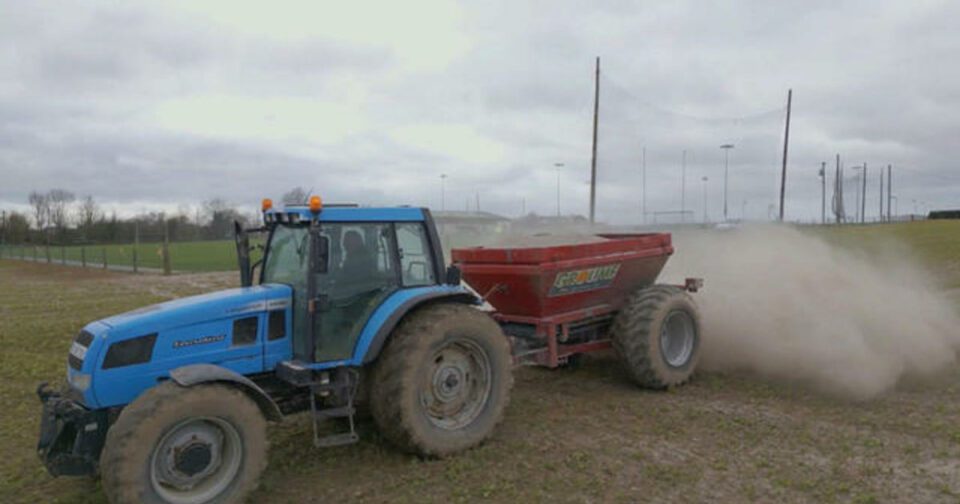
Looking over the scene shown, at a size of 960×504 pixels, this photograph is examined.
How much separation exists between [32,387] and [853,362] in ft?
32.8

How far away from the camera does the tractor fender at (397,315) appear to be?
577 centimetres

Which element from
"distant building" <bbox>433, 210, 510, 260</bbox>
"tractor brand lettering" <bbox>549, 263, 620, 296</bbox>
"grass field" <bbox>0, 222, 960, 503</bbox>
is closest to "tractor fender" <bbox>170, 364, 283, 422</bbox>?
"grass field" <bbox>0, 222, 960, 503</bbox>

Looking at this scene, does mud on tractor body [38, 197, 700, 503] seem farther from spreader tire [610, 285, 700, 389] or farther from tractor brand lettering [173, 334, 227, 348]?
spreader tire [610, 285, 700, 389]

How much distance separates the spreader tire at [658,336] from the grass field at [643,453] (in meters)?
0.23

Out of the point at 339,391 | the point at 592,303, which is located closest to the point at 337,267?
the point at 339,391

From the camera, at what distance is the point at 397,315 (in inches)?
230

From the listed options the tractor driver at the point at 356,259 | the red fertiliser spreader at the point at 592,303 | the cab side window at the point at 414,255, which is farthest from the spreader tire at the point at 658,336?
the tractor driver at the point at 356,259

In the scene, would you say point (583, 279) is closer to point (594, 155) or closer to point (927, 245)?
point (594, 155)

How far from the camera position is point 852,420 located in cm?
703

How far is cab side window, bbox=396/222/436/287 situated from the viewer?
6258 millimetres

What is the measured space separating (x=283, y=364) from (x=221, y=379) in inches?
29.1

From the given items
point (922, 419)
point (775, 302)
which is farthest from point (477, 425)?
point (775, 302)

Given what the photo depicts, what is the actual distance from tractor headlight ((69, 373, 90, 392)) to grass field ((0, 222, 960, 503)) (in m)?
0.92

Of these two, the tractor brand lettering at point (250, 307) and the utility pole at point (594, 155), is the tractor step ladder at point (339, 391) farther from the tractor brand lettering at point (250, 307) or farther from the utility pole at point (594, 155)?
the utility pole at point (594, 155)
